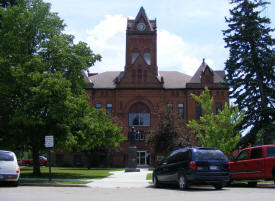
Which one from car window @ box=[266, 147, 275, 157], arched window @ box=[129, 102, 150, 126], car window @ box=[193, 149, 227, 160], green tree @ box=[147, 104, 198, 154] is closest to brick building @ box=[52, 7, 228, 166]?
arched window @ box=[129, 102, 150, 126]

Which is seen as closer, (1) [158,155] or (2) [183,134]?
(2) [183,134]

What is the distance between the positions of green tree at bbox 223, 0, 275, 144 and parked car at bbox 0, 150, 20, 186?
20111mm

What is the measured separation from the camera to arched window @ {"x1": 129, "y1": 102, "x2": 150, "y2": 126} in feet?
167

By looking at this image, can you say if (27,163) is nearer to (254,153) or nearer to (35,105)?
(35,105)

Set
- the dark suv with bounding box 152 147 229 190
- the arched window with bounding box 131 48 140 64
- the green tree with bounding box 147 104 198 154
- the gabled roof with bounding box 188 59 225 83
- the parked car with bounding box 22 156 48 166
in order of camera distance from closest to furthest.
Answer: the dark suv with bounding box 152 147 229 190
the green tree with bounding box 147 104 198 154
the parked car with bounding box 22 156 48 166
the gabled roof with bounding box 188 59 225 83
the arched window with bounding box 131 48 140 64

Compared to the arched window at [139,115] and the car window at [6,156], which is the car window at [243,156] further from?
the arched window at [139,115]

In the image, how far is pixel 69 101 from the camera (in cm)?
2127

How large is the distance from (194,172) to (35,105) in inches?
457

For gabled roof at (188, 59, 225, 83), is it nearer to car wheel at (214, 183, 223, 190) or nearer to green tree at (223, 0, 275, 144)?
green tree at (223, 0, 275, 144)

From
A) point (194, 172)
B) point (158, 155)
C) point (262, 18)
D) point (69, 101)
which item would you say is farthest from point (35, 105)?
point (158, 155)

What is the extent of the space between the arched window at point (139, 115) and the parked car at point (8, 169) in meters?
36.5

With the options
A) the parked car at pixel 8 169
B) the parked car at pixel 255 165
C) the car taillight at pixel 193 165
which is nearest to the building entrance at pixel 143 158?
the parked car at pixel 255 165

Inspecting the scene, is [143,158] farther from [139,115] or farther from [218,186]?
[218,186]

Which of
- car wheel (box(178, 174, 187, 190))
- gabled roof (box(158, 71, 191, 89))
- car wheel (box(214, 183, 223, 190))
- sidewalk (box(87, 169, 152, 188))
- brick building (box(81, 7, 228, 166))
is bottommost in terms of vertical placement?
sidewalk (box(87, 169, 152, 188))
